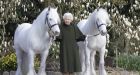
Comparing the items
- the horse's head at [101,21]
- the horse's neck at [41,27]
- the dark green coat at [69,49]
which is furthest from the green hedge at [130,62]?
the horse's neck at [41,27]

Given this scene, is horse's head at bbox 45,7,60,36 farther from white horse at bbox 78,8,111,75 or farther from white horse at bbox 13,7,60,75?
white horse at bbox 78,8,111,75

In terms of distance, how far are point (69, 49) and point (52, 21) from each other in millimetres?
729

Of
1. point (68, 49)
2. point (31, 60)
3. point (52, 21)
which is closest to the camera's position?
point (52, 21)

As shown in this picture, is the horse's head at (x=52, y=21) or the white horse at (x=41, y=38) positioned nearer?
the horse's head at (x=52, y=21)

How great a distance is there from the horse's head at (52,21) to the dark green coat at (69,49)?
285 millimetres

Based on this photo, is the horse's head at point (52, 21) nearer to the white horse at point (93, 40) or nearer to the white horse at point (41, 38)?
the white horse at point (41, 38)

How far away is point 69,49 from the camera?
11391 millimetres

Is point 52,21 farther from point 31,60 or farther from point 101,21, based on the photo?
point 101,21

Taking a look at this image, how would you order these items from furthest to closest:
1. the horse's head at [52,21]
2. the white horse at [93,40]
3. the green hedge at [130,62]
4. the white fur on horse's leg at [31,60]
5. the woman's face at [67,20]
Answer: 1. the green hedge at [130,62]
2. the white horse at [93,40]
3. the white fur on horse's leg at [31,60]
4. the woman's face at [67,20]
5. the horse's head at [52,21]

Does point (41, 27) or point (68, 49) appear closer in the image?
point (68, 49)

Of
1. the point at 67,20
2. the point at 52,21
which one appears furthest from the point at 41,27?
the point at 67,20

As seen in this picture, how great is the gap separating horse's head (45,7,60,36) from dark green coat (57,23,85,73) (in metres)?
0.29

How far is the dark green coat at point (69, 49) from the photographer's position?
11.3 meters

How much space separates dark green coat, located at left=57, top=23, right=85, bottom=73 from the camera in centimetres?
1134
